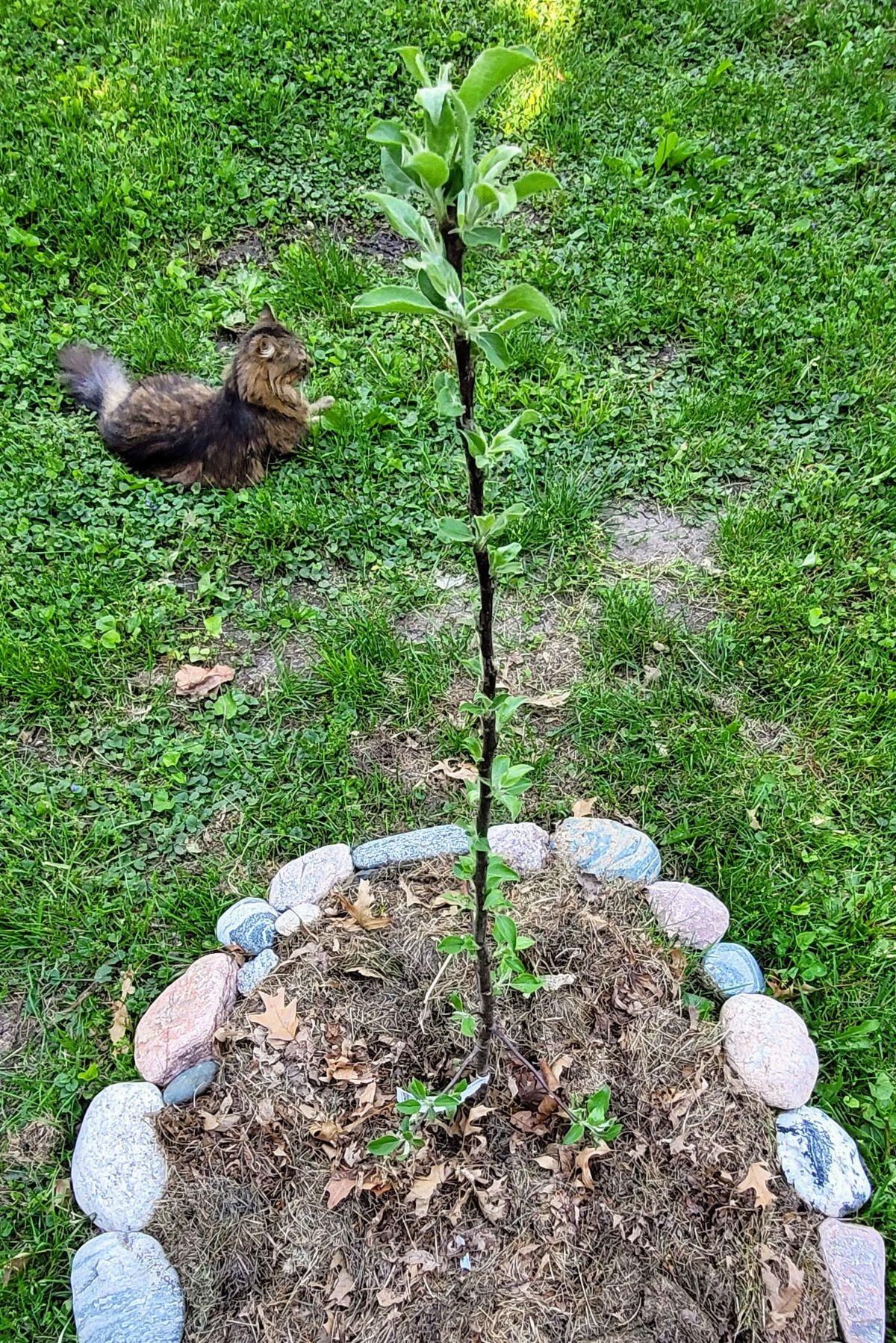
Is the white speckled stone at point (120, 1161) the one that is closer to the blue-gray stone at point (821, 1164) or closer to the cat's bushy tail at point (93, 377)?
the blue-gray stone at point (821, 1164)

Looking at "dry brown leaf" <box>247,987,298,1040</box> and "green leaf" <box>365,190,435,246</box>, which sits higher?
"green leaf" <box>365,190,435,246</box>

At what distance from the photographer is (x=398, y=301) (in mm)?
1122

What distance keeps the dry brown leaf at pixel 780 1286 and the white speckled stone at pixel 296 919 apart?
4.21 ft

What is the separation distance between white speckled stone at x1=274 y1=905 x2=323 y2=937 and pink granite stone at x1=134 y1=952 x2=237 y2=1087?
5.9 inches

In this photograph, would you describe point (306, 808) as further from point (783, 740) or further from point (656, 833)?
point (783, 740)

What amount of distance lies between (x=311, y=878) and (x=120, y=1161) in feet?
2.64

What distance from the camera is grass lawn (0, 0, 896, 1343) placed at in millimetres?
2670

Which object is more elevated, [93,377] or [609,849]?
[93,377]

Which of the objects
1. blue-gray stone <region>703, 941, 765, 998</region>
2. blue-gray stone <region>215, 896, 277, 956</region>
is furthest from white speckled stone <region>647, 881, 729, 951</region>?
blue-gray stone <region>215, 896, 277, 956</region>

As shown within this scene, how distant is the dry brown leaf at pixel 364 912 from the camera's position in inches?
94.2

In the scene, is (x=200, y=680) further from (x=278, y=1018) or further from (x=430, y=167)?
(x=430, y=167)

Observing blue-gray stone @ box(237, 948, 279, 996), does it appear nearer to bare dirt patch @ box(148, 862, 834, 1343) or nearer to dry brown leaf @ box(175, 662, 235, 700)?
bare dirt patch @ box(148, 862, 834, 1343)

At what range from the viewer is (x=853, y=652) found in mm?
3119

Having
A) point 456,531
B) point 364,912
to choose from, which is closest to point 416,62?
point 456,531
